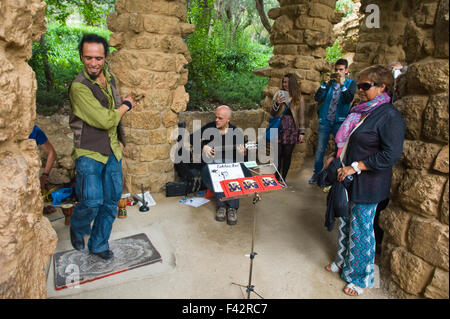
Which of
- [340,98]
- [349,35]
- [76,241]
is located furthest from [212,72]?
[349,35]

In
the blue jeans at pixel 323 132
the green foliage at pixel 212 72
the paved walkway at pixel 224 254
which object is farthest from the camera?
the green foliage at pixel 212 72

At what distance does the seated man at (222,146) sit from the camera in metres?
4.13

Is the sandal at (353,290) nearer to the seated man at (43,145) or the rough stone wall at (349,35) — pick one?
the seated man at (43,145)

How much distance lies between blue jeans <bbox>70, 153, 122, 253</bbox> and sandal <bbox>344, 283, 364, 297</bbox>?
88.7 inches

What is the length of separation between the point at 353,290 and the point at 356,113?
1560mm

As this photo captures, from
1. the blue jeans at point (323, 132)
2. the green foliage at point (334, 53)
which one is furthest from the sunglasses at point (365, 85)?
the green foliage at point (334, 53)

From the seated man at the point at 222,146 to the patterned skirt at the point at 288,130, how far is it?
1067mm

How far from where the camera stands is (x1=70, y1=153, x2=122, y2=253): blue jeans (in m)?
2.85

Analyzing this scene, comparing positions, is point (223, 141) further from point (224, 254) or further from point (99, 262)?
point (99, 262)

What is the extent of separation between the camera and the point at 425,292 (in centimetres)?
246

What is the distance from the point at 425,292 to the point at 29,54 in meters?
3.06

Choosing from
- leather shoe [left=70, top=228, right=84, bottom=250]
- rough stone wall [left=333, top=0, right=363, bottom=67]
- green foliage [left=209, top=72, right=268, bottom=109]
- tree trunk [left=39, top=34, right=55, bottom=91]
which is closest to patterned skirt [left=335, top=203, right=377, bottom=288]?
leather shoe [left=70, top=228, right=84, bottom=250]

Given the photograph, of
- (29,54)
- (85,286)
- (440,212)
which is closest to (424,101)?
(440,212)

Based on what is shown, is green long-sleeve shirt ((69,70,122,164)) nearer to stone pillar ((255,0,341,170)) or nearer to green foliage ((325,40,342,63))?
stone pillar ((255,0,341,170))
